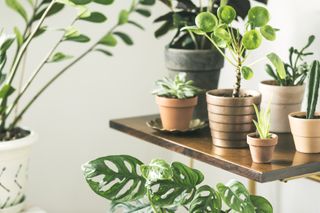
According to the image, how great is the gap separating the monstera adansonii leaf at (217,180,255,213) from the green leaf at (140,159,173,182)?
109 millimetres

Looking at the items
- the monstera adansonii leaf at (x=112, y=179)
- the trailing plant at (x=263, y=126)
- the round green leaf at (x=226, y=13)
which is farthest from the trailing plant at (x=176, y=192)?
the round green leaf at (x=226, y=13)

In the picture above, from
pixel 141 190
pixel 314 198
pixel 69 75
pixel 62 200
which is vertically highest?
pixel 69 75

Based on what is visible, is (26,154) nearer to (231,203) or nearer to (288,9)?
(231,203)

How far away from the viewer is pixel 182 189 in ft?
4.22

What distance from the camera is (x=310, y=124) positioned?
51.3 inches

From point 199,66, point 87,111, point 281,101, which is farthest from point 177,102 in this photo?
point 87,111

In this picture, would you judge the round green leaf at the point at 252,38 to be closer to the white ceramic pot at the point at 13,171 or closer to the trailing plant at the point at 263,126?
the trailing plant at the point at 263,126

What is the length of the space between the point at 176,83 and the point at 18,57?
0.42m

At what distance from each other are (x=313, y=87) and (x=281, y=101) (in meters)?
0.17

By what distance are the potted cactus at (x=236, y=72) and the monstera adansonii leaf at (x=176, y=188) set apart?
127mm

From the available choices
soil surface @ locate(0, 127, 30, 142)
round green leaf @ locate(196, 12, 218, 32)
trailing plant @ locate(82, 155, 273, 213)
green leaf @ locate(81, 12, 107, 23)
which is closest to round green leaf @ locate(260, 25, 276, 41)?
round green leaf @ locate(196, 12, 218, 32)

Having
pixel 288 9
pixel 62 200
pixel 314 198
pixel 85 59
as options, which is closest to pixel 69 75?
pixel 85 59

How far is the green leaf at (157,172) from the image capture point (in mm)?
1241

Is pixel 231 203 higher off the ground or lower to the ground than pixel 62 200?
higher
